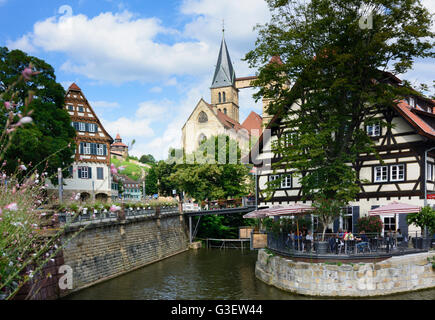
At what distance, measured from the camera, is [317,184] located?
21859 millimetres

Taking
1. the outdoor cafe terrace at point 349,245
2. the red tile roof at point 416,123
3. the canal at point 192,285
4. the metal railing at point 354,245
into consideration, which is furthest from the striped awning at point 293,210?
the red tile roof at point 416,123

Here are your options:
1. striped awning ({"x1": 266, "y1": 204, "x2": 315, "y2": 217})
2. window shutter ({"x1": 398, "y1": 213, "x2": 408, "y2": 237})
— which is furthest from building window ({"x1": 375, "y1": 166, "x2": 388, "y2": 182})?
striped awning ({"x1": 266, "y1": 204, "x2": 315, "y2": 217})

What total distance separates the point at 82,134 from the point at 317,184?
99.3 ft

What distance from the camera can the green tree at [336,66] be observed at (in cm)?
2003

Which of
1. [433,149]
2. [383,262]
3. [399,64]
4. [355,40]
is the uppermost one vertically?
[355,40]

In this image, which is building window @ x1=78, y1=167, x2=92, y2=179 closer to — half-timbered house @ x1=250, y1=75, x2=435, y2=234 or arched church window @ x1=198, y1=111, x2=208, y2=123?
half-timbered house @ x1=250, y1=75, x2=435, y2=234

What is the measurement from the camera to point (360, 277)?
1681 centimetres

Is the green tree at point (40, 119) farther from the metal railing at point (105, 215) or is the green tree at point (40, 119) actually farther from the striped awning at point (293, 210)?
the striped awning at point (293, 210)

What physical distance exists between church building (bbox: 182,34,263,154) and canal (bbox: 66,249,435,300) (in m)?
37.7

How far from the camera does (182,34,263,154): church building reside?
264 feet

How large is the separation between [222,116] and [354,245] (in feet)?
237

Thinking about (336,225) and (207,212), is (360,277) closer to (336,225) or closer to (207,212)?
(336,225)
